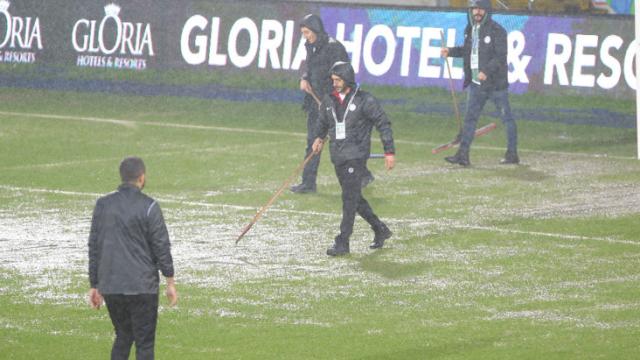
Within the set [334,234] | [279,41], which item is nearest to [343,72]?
[334,234]

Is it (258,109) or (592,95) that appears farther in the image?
(258,109)

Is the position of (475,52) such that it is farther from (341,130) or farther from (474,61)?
(341,130)

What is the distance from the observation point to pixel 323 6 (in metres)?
29.7

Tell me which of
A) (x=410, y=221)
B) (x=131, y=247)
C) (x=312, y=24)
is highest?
(x=312, y=24)

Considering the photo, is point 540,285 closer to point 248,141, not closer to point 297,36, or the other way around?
point 248,141

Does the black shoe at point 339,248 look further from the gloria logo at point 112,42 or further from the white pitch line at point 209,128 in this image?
the gloria logo at point 112,42

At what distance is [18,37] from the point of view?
32.3 metres

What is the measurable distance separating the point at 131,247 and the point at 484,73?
13042mm

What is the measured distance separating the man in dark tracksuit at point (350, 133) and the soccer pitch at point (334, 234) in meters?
0.54

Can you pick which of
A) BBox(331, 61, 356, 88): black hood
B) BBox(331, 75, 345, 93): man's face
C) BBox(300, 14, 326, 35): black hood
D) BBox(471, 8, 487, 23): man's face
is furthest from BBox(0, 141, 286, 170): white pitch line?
BBox(331, 61, 356, 88): black hood

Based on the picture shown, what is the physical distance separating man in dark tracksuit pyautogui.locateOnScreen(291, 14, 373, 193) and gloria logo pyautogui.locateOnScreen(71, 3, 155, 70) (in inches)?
434

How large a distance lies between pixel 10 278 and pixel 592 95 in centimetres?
1439

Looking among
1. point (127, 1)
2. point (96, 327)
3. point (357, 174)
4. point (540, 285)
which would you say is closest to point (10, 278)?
point (96, 327)

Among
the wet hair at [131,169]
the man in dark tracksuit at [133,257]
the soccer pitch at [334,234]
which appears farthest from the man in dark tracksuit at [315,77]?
the man in dark tracksuit at [133,257]
